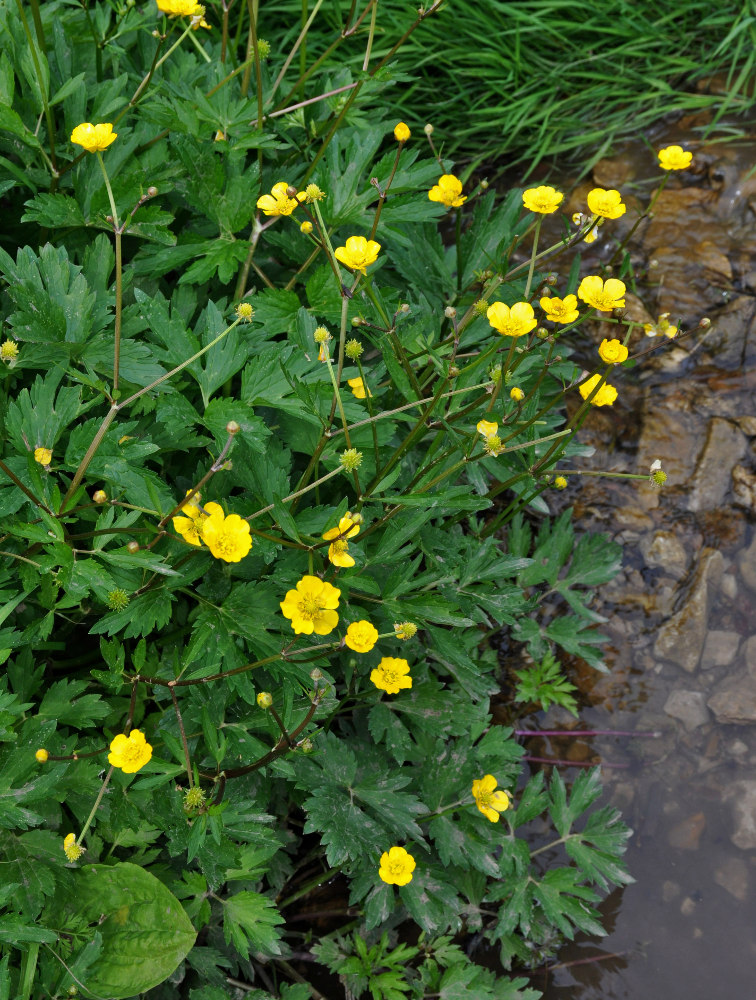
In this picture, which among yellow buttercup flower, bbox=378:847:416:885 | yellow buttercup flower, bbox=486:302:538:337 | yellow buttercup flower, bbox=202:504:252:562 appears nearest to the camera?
yellow buttercup flower, bbox=202:504:252:562

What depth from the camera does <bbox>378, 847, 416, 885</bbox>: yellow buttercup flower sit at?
2178 mm

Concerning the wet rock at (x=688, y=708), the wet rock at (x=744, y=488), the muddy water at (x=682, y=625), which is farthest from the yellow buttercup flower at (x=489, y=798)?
the wet rock at (x=744, y=488)

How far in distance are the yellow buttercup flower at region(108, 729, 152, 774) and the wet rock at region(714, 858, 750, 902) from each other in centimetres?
192

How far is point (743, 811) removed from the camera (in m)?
2.77

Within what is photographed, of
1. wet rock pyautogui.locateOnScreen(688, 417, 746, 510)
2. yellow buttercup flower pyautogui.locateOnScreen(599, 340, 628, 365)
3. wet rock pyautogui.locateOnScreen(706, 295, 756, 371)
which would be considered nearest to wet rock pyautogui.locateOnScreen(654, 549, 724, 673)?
wet rock pyautogui.locateOnScreen(688, 417, 746, 510)

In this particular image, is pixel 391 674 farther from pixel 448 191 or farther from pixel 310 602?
pixel 448 191

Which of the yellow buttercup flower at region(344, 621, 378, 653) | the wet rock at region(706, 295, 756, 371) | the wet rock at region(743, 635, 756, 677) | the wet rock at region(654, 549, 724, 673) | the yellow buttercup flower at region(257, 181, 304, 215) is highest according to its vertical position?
the yellow buttercup flower at region(257, 181, 304, 215)

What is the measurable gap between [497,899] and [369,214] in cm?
204

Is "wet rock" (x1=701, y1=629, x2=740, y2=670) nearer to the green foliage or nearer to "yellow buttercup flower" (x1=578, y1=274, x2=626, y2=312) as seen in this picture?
the green foliage

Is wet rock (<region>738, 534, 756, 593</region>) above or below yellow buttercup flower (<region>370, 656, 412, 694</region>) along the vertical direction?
below

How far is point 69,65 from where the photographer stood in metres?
2.47

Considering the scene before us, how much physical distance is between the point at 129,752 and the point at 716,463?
217 centimetres

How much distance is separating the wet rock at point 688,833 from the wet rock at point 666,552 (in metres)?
0.78

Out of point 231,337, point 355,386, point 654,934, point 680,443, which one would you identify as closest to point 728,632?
point 680,443
